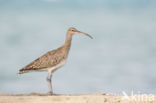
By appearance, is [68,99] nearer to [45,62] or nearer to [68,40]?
[45,62]

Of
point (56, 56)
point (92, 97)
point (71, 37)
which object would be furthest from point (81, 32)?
point (92, 97)

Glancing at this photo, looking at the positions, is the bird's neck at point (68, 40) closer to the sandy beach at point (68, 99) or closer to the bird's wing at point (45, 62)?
the bird's wing at point (45, 62)

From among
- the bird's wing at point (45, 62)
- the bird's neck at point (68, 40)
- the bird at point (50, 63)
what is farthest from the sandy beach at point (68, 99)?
the bird's neck at point (68, 40)

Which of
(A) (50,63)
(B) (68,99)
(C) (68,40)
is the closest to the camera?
(B) (68,99)

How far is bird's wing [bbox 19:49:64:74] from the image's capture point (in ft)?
42.2

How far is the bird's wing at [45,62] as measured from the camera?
42.2 ft

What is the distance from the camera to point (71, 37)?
13.6 metres

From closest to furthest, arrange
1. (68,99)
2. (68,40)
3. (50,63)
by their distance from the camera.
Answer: (68,99) → (50,63) → (68,40)

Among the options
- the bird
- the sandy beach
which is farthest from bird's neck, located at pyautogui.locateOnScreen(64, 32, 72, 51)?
the sandy beach

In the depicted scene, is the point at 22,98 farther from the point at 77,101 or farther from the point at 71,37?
the point at 71,37

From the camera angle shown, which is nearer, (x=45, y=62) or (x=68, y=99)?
(x=68, y=99)

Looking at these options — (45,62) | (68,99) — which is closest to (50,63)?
(45,62)

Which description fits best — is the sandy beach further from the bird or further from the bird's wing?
the bird's wing

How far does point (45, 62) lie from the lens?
12.9 meters
